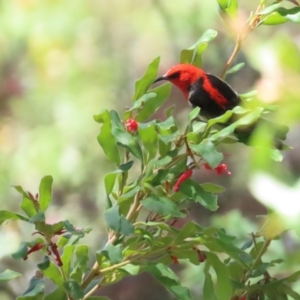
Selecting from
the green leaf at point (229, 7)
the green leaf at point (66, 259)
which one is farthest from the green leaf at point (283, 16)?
the green leaf at point (66, 259)

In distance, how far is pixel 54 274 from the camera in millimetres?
556

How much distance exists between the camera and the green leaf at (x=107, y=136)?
55cm

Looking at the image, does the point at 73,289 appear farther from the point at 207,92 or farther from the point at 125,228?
the point at 207,92

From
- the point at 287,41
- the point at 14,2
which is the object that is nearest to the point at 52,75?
the point at 14,2

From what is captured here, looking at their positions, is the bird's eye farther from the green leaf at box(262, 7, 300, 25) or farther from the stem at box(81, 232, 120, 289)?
the stem at box(81, 232, 120, 289)

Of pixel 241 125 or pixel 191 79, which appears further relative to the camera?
pixel 191 79

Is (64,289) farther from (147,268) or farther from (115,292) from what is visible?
(115,292)

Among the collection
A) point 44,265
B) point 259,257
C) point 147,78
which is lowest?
point 259,257

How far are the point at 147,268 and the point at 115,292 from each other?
1.56ft

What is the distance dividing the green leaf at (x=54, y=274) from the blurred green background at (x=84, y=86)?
1.36 feet

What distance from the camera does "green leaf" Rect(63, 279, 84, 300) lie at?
0.51 m

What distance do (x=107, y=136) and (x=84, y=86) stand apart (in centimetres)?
47

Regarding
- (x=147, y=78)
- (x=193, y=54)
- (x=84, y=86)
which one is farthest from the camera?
(x=84, y=86)

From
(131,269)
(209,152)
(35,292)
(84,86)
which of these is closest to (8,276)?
(35,292)
